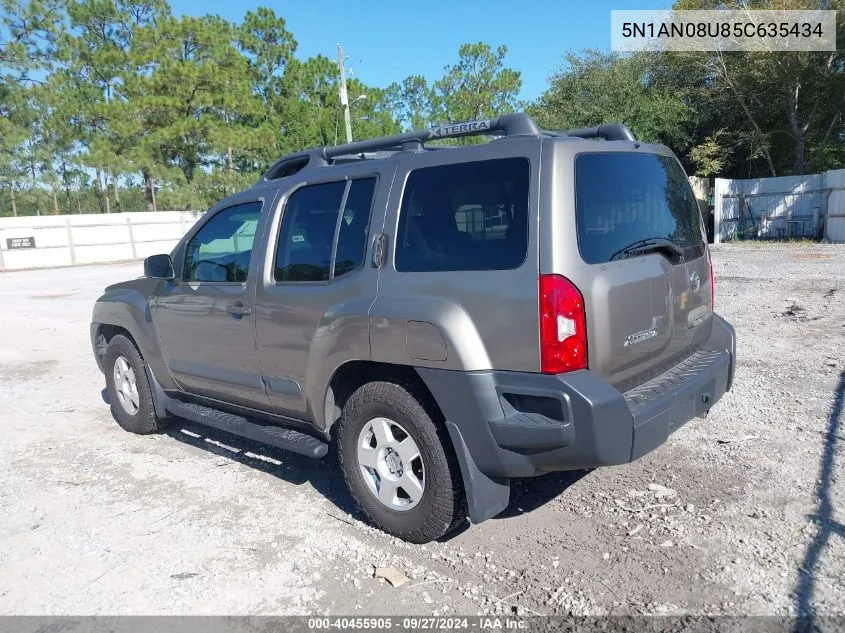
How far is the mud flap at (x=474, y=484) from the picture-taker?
10.1 ft

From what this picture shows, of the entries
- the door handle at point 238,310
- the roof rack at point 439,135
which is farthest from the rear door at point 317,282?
the roof rack at point 439,135

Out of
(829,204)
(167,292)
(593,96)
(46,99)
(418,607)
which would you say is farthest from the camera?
(46,99)

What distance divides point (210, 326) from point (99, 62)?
3384 centimetres

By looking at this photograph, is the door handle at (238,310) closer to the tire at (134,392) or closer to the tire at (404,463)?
the tire at (404,463)

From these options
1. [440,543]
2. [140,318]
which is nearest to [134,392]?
[140,318]

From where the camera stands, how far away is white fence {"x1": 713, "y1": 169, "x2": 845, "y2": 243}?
805 inches

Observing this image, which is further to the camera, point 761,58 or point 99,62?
point 99,62

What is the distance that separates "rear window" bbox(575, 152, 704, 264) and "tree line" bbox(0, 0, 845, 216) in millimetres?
23369

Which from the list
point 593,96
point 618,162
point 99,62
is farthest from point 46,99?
point 618,162

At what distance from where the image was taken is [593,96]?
27.9 metres

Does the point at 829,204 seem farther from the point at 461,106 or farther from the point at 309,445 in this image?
the point at 461,106

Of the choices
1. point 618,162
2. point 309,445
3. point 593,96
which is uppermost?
point 593,96

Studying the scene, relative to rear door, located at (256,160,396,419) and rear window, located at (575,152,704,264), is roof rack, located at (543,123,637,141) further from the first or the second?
rear door, located at (256,160,396,419)

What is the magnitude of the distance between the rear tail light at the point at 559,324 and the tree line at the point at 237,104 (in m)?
24.8
